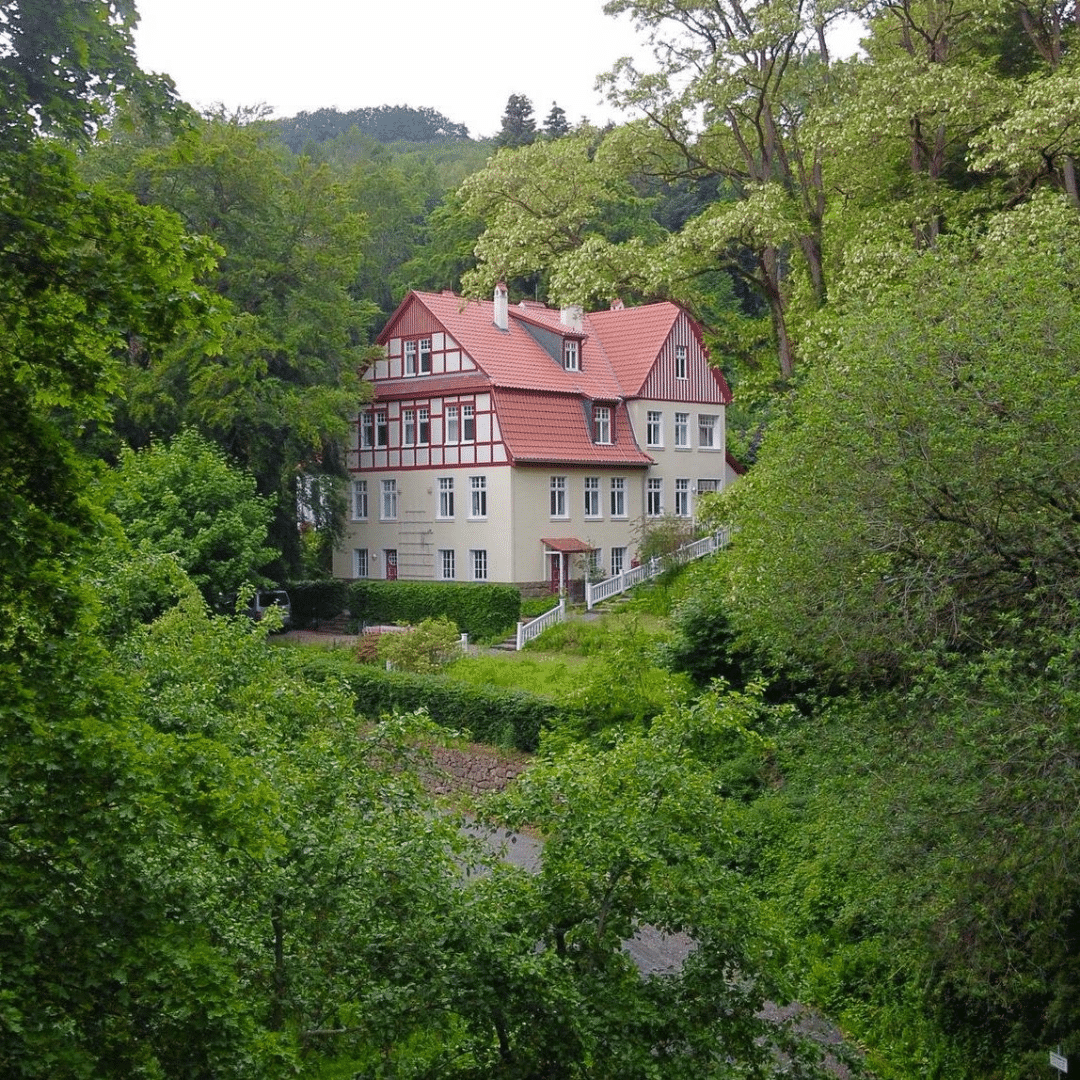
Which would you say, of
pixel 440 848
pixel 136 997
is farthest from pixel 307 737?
pixel 136 997

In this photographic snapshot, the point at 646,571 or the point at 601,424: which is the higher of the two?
the point at 601,424

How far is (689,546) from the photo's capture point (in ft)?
130

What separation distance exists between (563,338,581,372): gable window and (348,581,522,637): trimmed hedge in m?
8.37

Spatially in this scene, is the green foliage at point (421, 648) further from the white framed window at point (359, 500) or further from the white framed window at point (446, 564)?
the white framed window at point (359, 500)

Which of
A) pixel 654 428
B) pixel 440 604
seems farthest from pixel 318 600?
pixel 654 428

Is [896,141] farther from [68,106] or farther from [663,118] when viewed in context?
[68,106]

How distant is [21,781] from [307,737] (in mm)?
4287

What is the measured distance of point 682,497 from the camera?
4556 centimetres

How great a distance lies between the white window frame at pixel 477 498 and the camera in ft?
132

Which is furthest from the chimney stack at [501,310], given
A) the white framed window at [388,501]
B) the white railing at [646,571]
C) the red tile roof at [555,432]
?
the white railing at [646,571]

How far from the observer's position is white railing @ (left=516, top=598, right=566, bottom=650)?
34594 millimetres

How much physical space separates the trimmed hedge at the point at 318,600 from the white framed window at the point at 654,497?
1043 cm

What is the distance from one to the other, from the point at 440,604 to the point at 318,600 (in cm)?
543

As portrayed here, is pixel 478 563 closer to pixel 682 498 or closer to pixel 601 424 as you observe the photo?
pixel 601 424
